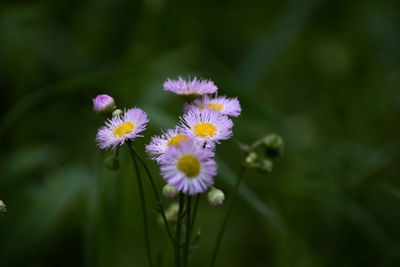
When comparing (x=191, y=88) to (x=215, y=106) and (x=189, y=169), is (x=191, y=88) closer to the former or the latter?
(x=215, y=106)

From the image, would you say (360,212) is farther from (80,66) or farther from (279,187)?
(80,66)

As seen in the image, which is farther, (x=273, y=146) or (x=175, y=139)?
(x=273, y=146)

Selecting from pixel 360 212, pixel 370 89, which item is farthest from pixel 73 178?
pixel 370 89

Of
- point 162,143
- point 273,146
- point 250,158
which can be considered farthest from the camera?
point 273,146

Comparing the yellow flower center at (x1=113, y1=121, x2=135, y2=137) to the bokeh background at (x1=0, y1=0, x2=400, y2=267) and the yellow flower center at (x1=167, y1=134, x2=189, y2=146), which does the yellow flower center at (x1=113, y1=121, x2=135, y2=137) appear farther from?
the bokeh background at (x1=0, y1=0, x2=400, y2=267)

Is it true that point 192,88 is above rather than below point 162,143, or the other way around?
above

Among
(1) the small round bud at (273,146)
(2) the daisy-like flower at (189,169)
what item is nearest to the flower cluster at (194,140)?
(2) the daisy-like flower at (189,169)

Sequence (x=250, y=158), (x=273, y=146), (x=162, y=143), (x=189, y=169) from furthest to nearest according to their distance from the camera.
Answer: (x=273, y=146)
(x=250, y=158)
(x=162, y=143)
(x=189, y=169)

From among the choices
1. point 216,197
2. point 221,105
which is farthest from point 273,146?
point 216,197
